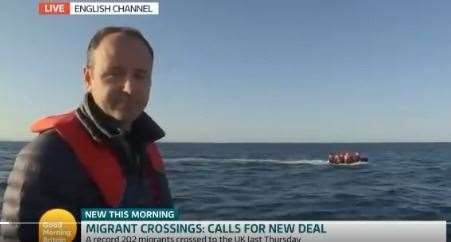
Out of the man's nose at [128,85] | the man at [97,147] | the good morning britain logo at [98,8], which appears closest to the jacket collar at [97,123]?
the man at [97,147]

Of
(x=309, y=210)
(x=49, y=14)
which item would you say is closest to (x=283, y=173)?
(x=309, y=210)

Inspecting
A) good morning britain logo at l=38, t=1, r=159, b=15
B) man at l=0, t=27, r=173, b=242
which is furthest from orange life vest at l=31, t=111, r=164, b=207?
good morning britain logo at l=38, t=1, r=159, b=15

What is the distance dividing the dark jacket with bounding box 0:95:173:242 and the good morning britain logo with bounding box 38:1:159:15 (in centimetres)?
50

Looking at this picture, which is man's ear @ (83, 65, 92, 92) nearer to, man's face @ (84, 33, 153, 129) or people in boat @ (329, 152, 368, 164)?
man's face @ (84, 33, 153, 129)

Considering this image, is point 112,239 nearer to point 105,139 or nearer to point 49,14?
point 105,139

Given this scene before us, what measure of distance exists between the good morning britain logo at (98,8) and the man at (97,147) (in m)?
0.12

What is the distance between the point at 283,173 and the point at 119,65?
1.10 m

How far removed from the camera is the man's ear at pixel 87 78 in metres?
2.47

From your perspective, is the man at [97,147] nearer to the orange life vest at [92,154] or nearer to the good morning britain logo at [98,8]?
the orange life vest at [92,154]

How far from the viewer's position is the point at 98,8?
2.60m

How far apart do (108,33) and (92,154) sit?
0.65 meters

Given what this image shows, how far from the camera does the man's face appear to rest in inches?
93.7

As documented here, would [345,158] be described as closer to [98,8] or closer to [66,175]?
[66,175]

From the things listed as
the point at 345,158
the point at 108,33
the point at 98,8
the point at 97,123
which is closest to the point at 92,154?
the point at 97,123
